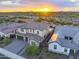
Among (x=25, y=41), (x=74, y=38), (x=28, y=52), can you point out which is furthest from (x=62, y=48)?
(x=25, y=41)

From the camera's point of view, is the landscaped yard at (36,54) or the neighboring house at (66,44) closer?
the landscaped yard at (36,54)

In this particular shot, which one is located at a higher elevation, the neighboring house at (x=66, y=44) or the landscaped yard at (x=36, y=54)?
the neighboring house at (x=66, y=44)

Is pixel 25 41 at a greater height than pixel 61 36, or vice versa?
pixel 61 36

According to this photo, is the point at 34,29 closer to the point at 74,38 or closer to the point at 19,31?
the point at 19,31

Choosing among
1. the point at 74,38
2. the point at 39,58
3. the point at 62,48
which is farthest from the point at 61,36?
the point at 39,58

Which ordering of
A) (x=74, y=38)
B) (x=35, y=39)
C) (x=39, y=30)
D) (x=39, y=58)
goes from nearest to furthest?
Answer: (x=39, y=58)
(x=74, y=38)
(x=35, y=39)
(x=39, y=30)

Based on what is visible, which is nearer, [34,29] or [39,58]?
[39,58]

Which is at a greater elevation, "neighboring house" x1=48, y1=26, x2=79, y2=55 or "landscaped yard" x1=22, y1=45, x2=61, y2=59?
"neighboring house" x1=48, y1=26, x2=79, y2=55

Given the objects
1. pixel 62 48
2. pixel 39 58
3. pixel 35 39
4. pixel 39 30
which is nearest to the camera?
pixel 39 58

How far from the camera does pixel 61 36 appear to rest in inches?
1057

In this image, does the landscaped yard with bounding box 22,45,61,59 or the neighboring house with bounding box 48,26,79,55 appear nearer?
the landscaped yard with bounding box 22,45,61,59

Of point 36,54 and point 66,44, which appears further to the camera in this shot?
point 66,44

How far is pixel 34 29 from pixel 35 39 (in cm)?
542

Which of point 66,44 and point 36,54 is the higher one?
point 66,44
